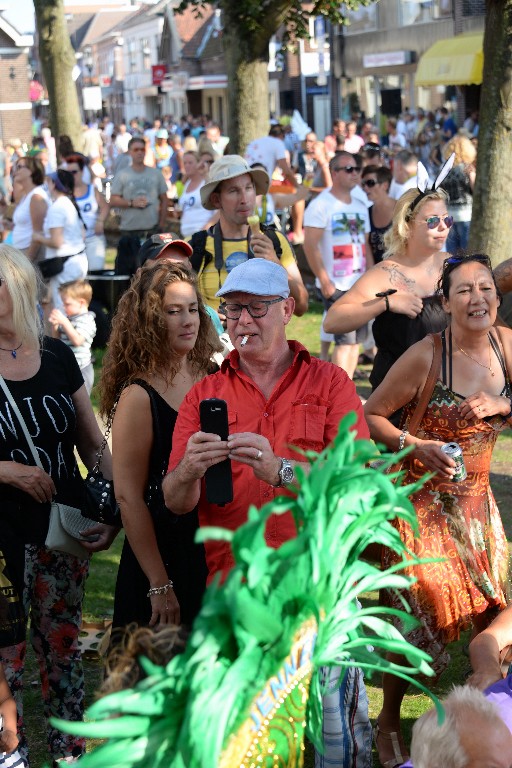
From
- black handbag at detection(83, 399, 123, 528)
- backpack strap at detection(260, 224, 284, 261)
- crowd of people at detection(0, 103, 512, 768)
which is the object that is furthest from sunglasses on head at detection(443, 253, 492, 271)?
backpack strap at detection(260, 224, 284, 261)

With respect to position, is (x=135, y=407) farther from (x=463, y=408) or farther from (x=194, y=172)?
(x=194, y=172)

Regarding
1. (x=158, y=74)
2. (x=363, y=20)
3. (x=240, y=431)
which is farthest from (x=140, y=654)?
(x=158, y=74)

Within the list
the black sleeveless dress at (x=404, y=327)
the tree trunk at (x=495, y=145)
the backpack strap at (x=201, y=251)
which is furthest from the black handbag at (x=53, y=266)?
the black sleeveless dress at (x=404, y=327)

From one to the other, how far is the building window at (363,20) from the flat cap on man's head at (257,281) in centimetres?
4152

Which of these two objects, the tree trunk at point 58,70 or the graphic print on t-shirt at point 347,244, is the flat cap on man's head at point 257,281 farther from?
the tree trunk at point 58,70

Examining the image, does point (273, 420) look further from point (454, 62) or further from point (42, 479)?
point (454, 62)

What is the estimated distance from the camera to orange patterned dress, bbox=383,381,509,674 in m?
3.81

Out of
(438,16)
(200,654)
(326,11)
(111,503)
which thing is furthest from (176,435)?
(438,16)

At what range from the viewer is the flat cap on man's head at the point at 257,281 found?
316 cm

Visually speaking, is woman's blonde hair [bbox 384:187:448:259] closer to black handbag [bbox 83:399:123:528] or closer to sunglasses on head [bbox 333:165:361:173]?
black handbag [bbox 83:399:123:528]

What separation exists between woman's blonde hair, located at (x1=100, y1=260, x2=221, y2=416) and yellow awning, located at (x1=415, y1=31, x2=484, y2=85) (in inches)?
1153

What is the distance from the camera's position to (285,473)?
2902 millimetres

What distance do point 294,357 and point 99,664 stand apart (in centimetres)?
244

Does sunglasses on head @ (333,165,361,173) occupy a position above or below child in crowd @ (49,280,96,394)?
above
